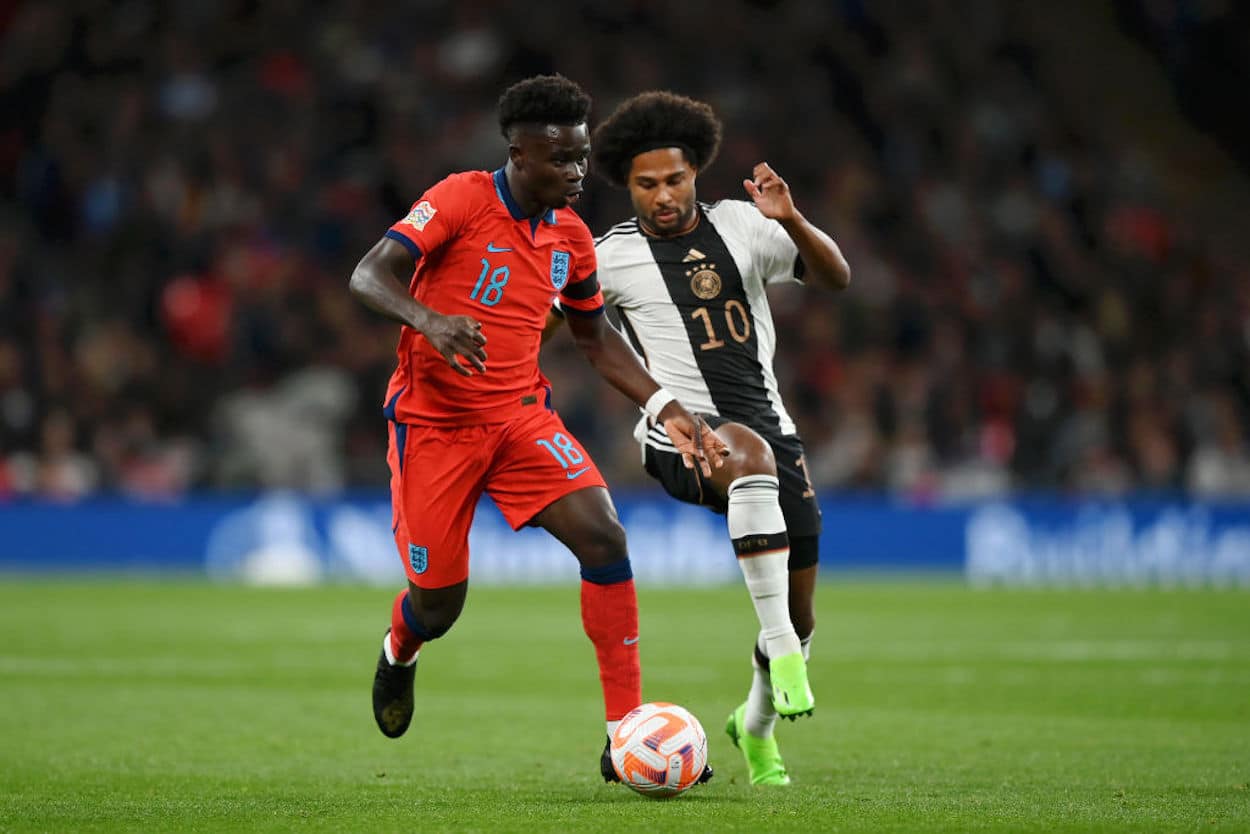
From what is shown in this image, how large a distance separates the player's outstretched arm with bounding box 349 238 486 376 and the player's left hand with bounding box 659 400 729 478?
0.85m

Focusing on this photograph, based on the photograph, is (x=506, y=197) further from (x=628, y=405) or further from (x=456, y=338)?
(x=628, y=405)

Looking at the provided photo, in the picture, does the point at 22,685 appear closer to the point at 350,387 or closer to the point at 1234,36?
the point at 350,387

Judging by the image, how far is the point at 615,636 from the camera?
21.3 ft

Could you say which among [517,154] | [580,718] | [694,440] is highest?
[517,154]

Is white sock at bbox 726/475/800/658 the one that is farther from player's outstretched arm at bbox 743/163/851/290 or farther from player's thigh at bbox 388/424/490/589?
player's thigh at bbox 388/424/490/589

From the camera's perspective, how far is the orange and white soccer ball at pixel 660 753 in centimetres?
598

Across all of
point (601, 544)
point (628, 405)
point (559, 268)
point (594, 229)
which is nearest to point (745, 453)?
point (601, 544)

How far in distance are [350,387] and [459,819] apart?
14.4 m

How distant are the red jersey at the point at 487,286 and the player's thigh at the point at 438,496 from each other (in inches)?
3.2

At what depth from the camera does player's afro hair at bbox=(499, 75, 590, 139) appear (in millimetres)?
6246

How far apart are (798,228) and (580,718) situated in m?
3.50

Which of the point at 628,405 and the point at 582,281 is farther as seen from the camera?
the point at 628,405

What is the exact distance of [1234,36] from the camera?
25.6 metres

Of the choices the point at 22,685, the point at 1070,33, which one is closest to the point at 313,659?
the point at 22,685
